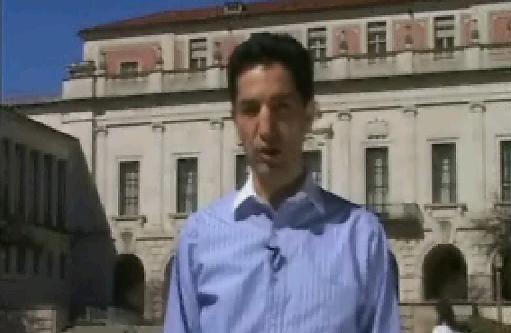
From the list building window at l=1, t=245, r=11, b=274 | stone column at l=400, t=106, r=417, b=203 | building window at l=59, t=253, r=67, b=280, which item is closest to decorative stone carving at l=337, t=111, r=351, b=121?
stone column at l=400, t=106, r=417, b=203

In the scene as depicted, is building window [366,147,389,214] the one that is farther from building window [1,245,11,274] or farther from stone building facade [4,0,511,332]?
building window [1,245,11,274]

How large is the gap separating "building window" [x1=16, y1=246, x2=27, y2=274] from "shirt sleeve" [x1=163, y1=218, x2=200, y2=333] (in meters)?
40.4

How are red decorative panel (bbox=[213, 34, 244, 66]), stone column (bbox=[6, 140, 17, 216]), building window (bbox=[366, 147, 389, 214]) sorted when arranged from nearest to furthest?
1. stone column (bbox=[6, 140, 17, 216])
2. building window (bbox=[366, 147, 389, 214])
3. red decorative panel (bbox=[213, 34, 244, 66])

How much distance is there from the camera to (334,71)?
43.6 m

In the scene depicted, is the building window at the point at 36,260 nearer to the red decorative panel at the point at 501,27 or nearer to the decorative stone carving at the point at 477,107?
the decorative stone carving at the point at 477,107

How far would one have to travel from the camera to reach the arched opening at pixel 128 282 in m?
45.2

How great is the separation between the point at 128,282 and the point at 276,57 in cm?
4395

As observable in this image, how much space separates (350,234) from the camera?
2564mm

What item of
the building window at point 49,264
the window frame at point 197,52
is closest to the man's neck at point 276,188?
the building window at point 49,264

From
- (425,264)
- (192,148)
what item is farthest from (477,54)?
(192,148)

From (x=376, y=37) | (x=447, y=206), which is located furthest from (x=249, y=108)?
(x=376, y=37)

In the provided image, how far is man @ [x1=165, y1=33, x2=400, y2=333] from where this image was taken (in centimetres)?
250

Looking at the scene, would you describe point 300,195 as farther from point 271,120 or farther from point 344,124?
point 344,124

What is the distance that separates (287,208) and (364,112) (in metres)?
40.6
